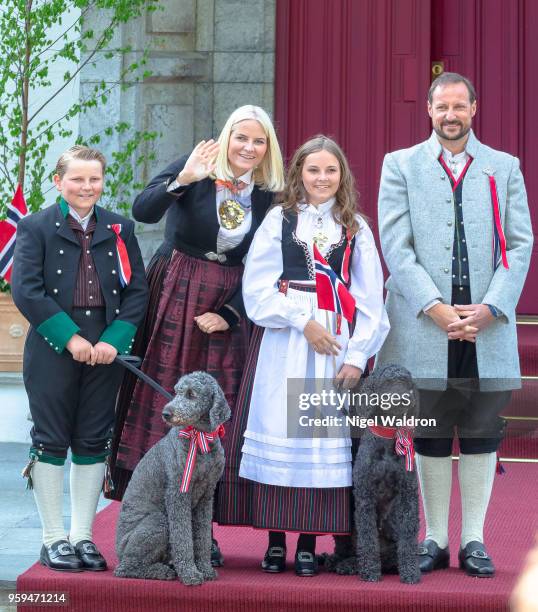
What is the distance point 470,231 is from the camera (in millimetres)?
3848

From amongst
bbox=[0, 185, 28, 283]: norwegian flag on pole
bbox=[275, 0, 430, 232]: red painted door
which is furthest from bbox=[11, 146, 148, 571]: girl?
bbox=[275, 0, 430, 232]: red painted door

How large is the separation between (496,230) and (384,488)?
0.94 m

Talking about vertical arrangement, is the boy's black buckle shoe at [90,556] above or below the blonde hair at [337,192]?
below

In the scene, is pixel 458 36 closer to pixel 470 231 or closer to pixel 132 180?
pixel 132 180

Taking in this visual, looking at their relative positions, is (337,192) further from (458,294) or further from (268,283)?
(458,294)

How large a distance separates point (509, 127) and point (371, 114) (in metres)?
0.80

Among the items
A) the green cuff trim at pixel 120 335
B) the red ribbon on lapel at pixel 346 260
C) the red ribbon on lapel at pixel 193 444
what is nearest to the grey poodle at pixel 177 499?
the red ribbon on lapel at pixel 193 444

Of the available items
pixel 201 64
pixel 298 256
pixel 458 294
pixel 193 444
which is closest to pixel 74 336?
pixel 193 444

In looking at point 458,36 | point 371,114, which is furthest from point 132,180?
point 458,36

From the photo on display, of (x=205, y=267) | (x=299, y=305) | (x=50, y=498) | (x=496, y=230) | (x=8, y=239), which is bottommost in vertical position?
(x=50, y=498)

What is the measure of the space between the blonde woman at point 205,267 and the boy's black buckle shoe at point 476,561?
916 millimetres

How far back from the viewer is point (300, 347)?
3.72 m

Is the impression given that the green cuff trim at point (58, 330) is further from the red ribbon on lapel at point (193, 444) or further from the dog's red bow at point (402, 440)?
the dog's red bow at point (402, 440)

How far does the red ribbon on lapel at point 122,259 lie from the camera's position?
3826 millimetres
